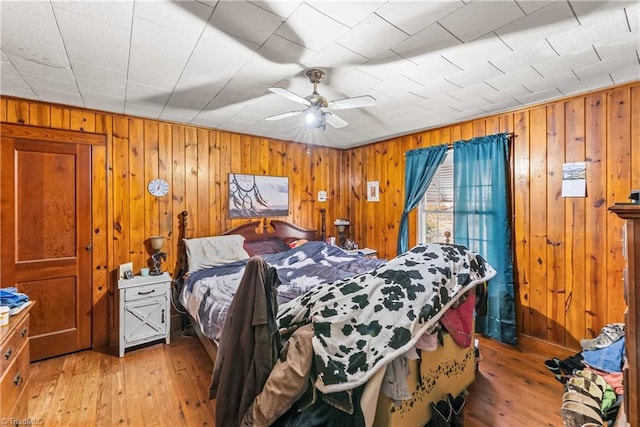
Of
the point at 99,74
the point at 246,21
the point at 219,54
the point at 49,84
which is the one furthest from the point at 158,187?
the point at 246,21

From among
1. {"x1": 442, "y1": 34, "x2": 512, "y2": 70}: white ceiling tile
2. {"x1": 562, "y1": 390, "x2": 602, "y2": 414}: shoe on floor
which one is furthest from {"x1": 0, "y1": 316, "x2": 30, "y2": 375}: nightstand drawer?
{"x1": 562, "y1": 390, "x2": 602, "y2": 414}: shoe on floor

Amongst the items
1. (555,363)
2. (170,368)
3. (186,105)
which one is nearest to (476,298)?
(555,363)

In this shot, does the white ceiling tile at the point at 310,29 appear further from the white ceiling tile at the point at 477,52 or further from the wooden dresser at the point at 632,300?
the wooden dresser at the point at 632,300

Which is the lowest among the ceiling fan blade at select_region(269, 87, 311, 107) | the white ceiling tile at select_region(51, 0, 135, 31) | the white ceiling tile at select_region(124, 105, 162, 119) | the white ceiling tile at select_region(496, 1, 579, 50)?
the ceiling fan blade at select_region(269, 87, 311, 107)

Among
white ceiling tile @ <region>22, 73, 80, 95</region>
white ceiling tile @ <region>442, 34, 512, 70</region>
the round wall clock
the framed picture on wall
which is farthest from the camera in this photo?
the framed picture on wall

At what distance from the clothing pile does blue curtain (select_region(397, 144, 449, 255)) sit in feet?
6.78

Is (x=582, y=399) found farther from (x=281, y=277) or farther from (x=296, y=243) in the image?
(x=296, y=243)

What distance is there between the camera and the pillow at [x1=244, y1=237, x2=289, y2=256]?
12.6 ft

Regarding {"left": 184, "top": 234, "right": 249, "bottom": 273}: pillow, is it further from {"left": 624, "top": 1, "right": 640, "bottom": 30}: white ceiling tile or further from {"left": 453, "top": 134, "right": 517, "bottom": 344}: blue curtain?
{"left": 624, "top": 1, "right": 640, "bottom": 30}: white ceiling tile

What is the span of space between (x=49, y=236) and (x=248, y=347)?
270cm

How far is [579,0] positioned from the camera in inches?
57.2

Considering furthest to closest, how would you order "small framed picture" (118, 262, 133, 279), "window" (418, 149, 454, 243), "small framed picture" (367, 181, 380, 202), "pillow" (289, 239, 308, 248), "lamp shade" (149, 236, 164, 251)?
"small framed picture" (367, 181, 380, 202) → "pillow" (289, 239, 308, 248) → "window" (418, 149, 454, 243) → "lamp shade" (149, 236, 164, 251) → "small framed picture" (118, 262, 133, 279)

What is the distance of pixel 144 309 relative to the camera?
300 cm

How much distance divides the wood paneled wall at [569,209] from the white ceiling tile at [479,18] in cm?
172
